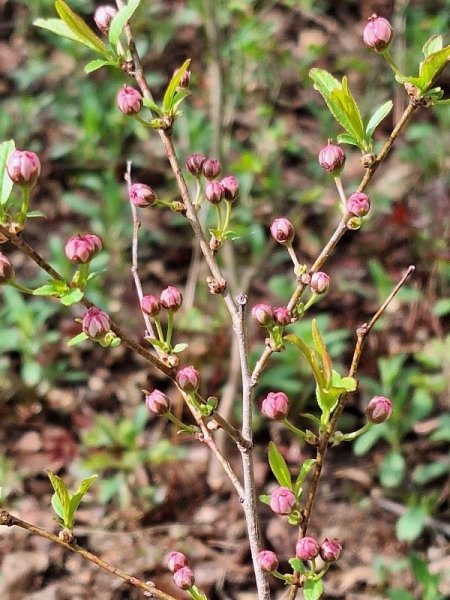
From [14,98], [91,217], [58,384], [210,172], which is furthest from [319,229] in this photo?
[210,172]

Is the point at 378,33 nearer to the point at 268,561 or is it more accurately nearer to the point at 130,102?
the point at 130,102

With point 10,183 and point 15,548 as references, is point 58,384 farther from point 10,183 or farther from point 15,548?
point 10,183

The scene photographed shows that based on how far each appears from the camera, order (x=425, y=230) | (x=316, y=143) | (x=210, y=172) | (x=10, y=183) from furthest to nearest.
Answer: (x=316, y=143)
(x=425, y=230)
(x=210, y=172)
(x=10, y=183)

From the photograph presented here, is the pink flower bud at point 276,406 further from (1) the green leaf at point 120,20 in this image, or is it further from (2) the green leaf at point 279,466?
(1) the green leaf at point 120,20

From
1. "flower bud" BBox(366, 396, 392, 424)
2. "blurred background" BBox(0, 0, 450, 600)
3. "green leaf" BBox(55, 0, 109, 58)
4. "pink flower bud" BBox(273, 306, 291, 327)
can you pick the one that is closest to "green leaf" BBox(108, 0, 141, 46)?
"green leaf" BBox(55, 0, 109, 58)

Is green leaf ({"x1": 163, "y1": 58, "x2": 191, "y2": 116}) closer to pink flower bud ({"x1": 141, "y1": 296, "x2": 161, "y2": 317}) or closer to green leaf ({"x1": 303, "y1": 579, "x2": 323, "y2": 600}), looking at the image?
pink flower bud ({"x1": 141, "y1": 296, "x2": 161, "y2": 317})

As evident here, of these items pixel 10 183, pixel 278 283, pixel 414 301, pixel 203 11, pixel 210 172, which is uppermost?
pixel 10 183

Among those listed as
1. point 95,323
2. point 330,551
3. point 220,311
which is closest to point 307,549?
point 330,551
